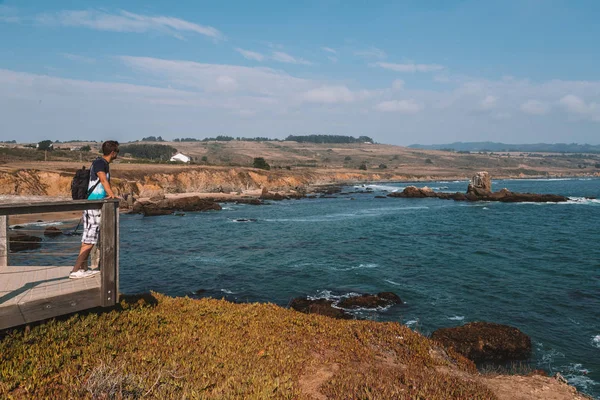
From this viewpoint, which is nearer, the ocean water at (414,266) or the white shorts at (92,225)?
the white shorts at (92,225)

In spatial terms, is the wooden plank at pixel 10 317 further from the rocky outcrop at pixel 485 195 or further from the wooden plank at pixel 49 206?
the rocky outcrop at pixel 485 195

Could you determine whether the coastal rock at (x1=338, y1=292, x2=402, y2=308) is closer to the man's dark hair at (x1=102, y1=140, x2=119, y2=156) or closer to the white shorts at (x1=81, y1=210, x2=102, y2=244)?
the white shorts at (x1=81, y1=210, x2=102, y2=244)

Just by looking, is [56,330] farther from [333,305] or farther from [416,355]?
[333,305]

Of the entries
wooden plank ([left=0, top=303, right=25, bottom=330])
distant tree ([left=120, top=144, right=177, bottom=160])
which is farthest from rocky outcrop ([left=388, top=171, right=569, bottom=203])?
distant tree ([left=120, top=144, right=177, bottom=160])

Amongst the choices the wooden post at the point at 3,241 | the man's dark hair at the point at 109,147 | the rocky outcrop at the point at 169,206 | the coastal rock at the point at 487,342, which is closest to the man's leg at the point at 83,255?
the wooden post at the point at 3,241

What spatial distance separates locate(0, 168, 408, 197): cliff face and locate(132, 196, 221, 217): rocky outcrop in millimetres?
5162

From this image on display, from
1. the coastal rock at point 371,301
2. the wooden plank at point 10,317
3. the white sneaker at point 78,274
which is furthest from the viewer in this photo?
the coastal rock at point 371,301

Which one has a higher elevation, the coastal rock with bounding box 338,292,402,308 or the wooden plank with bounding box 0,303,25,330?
the wooden plank with bounding box 0,303,25,330

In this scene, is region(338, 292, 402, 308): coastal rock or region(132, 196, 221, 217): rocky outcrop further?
region(132, 196, 221, 217): rocky outcrop

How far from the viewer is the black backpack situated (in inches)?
309

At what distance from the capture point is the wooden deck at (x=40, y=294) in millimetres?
5914

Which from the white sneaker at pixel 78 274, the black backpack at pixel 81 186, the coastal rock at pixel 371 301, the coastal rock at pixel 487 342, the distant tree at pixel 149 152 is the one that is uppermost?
the distant tree at pixel 149 152

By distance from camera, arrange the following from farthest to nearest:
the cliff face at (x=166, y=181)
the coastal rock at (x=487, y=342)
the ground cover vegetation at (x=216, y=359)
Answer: the cliff face at (x=166, y=181)
the coastal rock at (x=487, y=342)
the ground cover vegetation at (x=216, y=359)

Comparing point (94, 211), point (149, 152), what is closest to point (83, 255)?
point (94, 211)
